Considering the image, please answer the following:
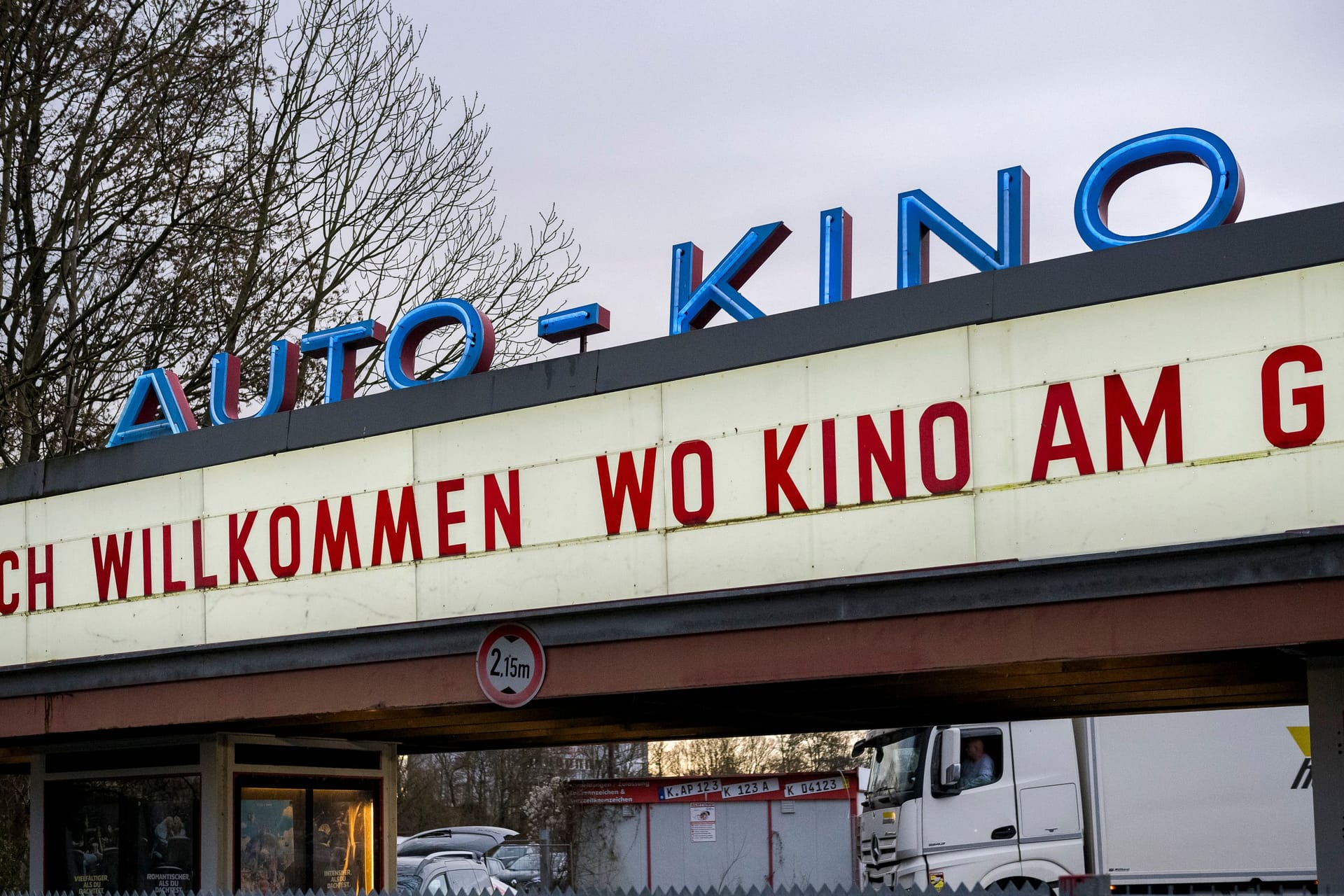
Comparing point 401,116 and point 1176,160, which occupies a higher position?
point 401,116

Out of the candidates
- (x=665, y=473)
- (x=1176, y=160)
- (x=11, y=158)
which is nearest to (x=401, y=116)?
(x=11, y=158)

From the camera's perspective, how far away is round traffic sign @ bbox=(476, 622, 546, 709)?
1031 centimetres

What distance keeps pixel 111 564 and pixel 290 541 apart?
6.68ft

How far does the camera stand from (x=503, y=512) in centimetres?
1080

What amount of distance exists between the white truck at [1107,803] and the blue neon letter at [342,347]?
7.86 meters

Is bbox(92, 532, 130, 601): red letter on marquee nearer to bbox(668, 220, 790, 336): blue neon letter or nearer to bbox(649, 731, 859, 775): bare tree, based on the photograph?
bbox(668, 220, 790, 336): blue neon letter

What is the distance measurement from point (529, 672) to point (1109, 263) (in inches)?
186

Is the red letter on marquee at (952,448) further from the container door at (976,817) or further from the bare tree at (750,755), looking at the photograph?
the bare tree at (750,755)

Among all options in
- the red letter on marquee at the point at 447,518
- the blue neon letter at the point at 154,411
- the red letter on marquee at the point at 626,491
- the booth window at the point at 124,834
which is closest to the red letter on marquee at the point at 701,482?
the red letter on marquee at the point at 626,491

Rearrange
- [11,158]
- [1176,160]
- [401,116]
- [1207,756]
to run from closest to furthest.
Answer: [1176,160] → [1207,756] → [11,158] → [401,116]

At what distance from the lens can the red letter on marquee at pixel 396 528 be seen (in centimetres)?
1120

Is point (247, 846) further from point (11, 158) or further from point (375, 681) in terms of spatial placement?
point (11, 158)

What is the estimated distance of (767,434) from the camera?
971 centimetres

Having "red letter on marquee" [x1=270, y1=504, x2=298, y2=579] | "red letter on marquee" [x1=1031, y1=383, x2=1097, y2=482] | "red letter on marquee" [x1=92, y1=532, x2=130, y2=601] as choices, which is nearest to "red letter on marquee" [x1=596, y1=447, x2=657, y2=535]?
"red letter on marquee" [x1=1031, y1=383, x2=1097, y2=482]
